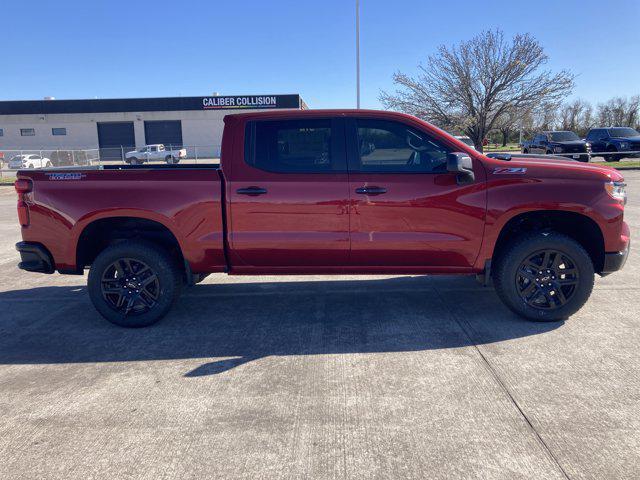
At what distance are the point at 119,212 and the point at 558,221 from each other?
4.09 metres

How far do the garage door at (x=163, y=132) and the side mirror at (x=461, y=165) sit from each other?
48.7 metres

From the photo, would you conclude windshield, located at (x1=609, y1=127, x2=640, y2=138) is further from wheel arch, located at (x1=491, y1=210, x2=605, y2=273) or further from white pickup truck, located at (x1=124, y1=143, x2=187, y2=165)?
white pickup truck, located at (x1=124, y1=143, x2=187, y2=165)

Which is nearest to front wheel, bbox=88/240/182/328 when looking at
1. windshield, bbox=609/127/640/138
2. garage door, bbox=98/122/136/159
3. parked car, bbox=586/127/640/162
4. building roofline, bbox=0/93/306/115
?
parked car, bbox=586/127/640/162

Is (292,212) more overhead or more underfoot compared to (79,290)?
more overhead

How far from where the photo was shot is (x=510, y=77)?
2331cm

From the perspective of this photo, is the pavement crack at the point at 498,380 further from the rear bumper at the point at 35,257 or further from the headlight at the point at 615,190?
the rear bumper at the point at 35,257

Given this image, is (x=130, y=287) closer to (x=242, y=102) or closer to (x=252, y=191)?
(x=252, y=191)

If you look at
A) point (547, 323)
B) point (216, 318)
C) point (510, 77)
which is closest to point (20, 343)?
point (216, 318)

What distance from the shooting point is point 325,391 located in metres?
3.41

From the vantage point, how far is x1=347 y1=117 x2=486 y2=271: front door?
444 centimetres

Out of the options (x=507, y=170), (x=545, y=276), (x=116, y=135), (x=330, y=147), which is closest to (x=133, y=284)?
(x=330, y=147)

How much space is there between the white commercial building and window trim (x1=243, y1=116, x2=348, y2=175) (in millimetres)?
44777

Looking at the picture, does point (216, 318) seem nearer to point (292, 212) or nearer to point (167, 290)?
point (167, 290)

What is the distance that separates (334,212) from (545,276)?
2.02 meters
